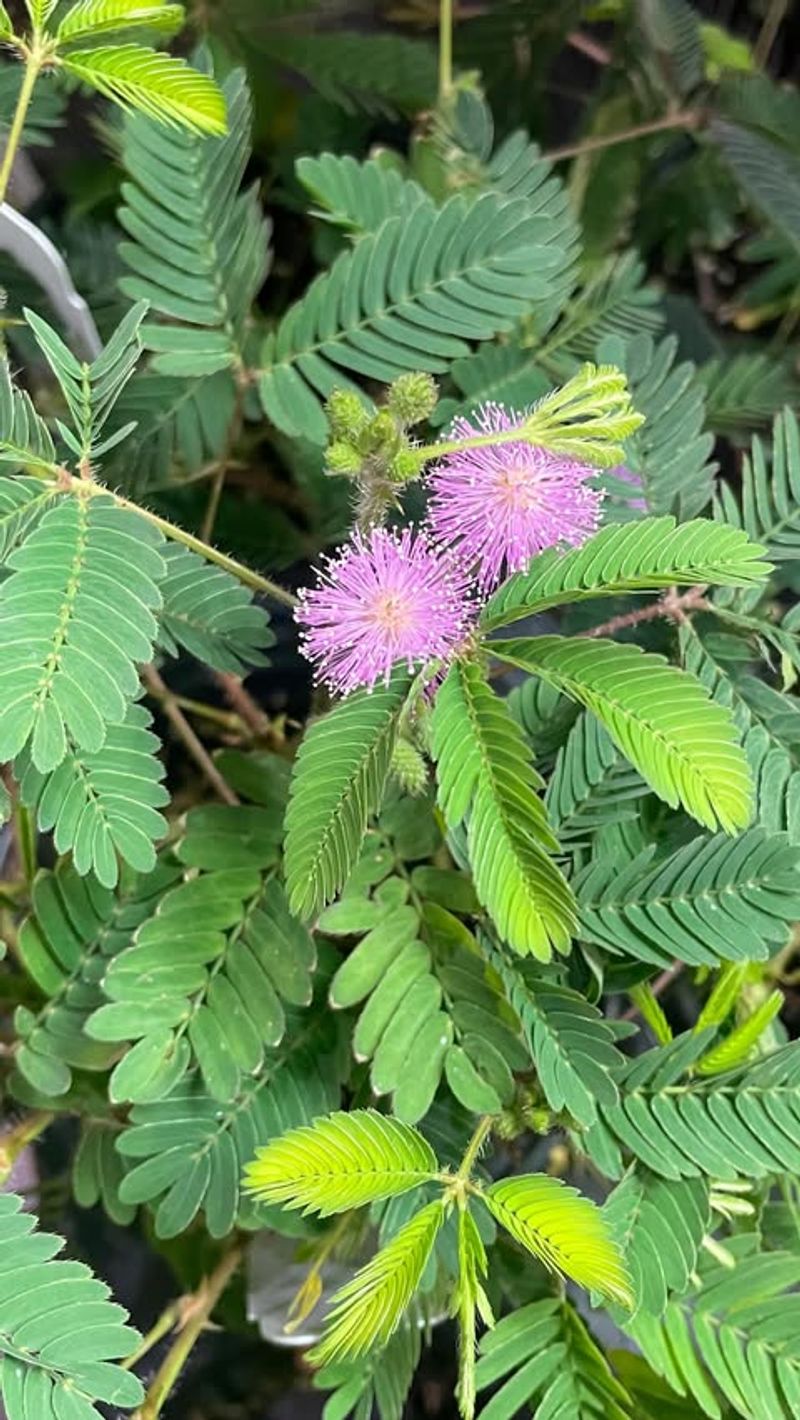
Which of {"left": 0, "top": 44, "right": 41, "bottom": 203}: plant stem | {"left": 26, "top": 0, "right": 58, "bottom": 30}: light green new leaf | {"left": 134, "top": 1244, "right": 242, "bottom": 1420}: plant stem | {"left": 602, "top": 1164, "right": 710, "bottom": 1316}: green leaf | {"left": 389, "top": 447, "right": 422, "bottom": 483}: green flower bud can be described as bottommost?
{"left": 134, "top": 1244, "right": 242, "bottom": 1420}: plant stem

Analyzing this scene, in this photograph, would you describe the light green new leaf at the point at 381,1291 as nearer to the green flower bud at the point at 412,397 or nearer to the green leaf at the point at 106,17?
the green flower bud at the point at 412,397

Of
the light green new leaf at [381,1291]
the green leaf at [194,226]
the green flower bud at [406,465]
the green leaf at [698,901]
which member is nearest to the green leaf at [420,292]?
the green leaf at [194,226]

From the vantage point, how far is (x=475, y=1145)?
47 centimetres

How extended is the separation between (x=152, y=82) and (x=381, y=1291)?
1.48ft

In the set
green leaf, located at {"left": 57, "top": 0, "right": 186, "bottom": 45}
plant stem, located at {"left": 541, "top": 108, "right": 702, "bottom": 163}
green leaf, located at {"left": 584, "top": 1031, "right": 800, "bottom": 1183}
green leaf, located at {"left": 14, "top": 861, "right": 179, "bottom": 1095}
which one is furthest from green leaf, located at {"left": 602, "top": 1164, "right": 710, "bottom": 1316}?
plant stem, located at {"left": 541, "top": 108, "right": 702, "bottom": 163}

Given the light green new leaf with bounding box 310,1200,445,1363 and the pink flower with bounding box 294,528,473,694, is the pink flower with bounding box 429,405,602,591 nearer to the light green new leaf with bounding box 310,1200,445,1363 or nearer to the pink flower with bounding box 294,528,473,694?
the pink flower with bounding box 294,528,473,694

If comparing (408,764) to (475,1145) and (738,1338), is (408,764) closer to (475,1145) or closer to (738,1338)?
(475,1145)

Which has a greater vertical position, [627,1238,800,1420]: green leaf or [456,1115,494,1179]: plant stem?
[456,1115,494,1179]: plant stem

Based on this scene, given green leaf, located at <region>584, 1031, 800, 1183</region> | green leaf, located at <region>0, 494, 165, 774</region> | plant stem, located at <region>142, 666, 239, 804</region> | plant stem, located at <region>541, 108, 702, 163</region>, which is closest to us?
green leaf, located at <region>0, 494, 165, 774</region>

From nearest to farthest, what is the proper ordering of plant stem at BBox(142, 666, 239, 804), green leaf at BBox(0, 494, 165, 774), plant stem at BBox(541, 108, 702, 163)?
green leaf at BBox(0, 494, 165, 774)
plant stem at BBox(142, 666, 239, 804)
plant stem at BBox(541, 108, 702, 163)

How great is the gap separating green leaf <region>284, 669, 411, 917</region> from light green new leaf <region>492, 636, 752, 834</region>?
0.07 m

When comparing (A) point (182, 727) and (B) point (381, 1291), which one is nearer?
(B) point (381, 1291)

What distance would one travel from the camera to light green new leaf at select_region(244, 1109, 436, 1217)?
394 millimetres

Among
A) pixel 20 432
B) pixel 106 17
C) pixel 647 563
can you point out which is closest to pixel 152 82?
pixel 106 17
